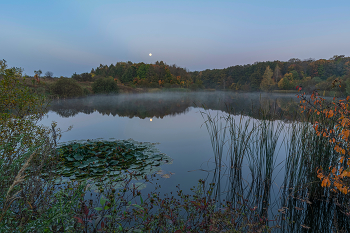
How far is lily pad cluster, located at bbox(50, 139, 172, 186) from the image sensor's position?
3580mm

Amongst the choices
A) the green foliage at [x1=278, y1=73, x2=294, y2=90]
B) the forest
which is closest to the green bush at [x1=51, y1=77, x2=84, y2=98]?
the forest

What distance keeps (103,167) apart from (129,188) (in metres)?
0.92

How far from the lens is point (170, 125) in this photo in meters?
9.83

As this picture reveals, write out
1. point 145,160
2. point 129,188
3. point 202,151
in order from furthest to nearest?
point 202,151 < point 145,160 < point 129,188

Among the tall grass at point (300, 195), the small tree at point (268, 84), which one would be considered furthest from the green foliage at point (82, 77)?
the small tree at point (268, 84)

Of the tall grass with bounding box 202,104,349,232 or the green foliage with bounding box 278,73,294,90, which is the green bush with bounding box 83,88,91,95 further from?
the green foliage with bounding box 278,73,294,90

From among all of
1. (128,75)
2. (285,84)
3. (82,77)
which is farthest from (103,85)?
(285,84)

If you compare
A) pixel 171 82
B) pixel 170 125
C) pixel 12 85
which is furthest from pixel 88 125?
pixel 171 82

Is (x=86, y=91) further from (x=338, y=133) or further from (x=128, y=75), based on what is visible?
(x=338, y=133)

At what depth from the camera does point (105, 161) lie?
416cm

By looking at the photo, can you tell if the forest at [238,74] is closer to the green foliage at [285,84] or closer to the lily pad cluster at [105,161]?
the green foliage at [285,84]

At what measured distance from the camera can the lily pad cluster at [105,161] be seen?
3.58 m

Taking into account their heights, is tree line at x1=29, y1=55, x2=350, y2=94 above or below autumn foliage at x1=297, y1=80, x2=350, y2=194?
above

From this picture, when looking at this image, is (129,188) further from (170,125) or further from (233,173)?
(170,125)
